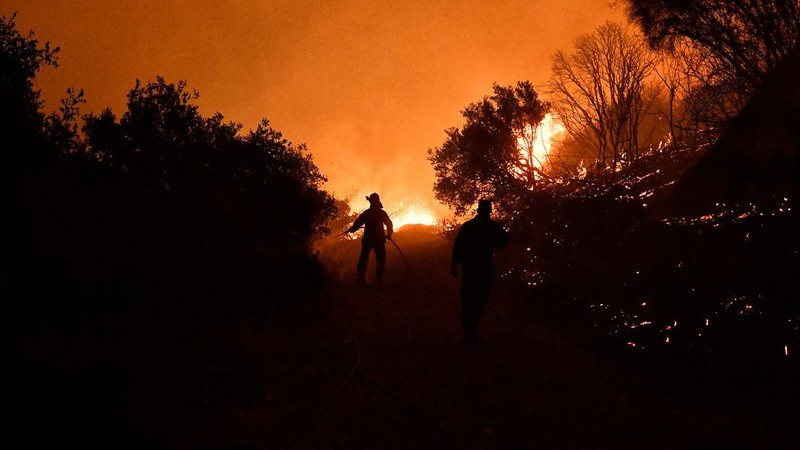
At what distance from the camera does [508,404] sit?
5.50 metres

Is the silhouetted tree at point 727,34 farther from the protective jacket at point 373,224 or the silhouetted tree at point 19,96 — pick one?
the silhouetted tree at point 19,96

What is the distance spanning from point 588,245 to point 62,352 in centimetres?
1021

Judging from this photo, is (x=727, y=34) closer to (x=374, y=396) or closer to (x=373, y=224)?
(x=373, y=224)

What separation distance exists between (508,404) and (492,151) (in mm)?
19176

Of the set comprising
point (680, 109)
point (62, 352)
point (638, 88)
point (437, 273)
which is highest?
point (680, 109)

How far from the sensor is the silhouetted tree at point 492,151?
23422 mm

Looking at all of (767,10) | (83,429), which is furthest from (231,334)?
(767,10)

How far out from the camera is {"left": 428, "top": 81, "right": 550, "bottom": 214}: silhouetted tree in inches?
922

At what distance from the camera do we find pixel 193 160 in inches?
467

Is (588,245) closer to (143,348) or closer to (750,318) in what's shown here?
(750,318)

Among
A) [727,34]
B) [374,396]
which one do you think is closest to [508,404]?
[374,396]

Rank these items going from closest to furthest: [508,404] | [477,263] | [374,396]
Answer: [508,404] < [374,396] < [477,263]

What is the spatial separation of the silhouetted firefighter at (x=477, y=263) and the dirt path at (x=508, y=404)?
0.43 m

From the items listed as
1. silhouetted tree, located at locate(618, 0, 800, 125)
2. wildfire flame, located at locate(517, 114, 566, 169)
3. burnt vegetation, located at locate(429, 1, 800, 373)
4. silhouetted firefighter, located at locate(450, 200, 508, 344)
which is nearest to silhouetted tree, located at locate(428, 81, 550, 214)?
wildfire flame, located at locate(517, 114, 566, 169)
